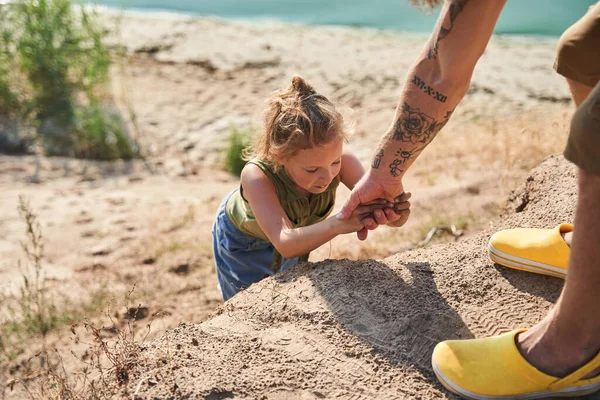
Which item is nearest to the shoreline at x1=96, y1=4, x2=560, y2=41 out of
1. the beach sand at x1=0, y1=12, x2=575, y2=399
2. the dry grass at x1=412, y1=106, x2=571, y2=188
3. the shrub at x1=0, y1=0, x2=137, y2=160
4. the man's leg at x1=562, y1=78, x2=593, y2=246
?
the beach sand at x1=0, y1=12, x2=575, y2=399

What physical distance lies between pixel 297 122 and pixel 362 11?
11.1 metres

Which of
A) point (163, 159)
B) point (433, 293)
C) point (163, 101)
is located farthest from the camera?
point (163, 101)

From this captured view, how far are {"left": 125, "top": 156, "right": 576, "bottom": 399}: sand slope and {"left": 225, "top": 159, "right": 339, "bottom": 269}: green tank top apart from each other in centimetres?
38

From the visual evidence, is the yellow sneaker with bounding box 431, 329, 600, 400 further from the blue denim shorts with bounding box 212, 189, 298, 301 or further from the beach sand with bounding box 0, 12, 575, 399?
the blue denim shorts with bounding box 212, 189, 298, 301

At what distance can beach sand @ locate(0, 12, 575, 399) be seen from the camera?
2.00 meters

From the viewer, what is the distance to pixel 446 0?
1850 mm

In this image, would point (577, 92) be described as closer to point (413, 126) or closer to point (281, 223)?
point (413, 126)

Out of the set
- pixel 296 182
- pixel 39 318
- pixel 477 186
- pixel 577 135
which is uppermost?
pixel 577 135

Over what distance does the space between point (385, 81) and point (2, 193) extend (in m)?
4.69

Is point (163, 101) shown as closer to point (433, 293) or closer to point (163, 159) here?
point (163, 159)

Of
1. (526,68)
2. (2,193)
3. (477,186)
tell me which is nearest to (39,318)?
(2,193)

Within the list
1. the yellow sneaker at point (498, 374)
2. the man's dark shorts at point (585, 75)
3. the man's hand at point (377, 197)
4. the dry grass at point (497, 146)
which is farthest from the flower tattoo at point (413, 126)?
the dry grass at point (497, 146)

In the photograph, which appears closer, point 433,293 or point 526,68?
point 433,293

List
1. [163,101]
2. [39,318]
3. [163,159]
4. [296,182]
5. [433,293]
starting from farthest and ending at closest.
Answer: [163,101] → [163,159] → [39,318] → [296,182] → [433,293]
